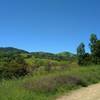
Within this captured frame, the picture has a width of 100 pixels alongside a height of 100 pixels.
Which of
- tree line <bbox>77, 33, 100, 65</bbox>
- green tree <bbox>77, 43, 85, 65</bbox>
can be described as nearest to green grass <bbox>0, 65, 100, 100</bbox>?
tree line <bbox>77, 33, 100, 65</bbox>

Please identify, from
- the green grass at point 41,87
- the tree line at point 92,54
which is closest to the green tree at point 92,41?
the tree line at point 92,54

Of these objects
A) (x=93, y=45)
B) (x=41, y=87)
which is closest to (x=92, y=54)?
(x=93, y=45)

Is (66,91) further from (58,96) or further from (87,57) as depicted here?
(87,57)

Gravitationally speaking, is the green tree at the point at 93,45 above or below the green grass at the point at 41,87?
above

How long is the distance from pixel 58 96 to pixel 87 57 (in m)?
27.6

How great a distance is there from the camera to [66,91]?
16281mm

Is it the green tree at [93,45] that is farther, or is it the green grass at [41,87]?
the green tree at [93,45]

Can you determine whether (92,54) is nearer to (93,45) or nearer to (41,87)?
(93,45)

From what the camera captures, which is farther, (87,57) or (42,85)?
(87,57)

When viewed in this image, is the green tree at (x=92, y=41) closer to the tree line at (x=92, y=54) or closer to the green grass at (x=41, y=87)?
the tree line at (x=92, y=54)

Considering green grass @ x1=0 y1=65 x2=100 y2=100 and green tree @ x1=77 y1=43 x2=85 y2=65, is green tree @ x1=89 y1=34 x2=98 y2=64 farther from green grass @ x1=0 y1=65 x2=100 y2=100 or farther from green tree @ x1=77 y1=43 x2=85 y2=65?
green grass @ x1=0 y1=65 x2=100 y2=100

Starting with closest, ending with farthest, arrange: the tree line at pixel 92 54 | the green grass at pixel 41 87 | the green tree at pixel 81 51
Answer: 1. the green grass at pixel 41 87
2. the tree line at pixel 92 54
3. the green tree at pixel 81 51

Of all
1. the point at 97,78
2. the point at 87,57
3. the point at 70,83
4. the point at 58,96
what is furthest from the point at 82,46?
the point at 58,96

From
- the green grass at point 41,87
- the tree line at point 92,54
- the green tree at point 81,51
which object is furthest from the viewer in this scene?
the green tree at point 81,51
